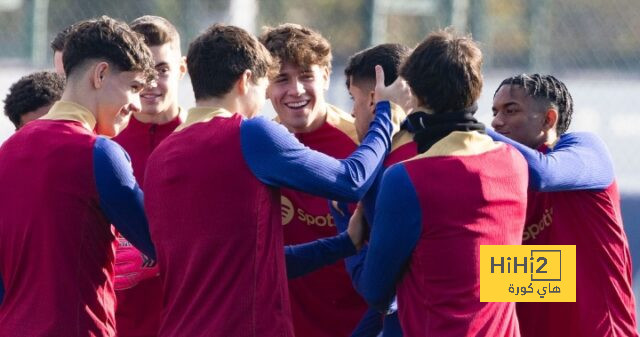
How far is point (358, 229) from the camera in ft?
14.8

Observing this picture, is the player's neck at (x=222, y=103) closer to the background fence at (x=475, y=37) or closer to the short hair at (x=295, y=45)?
the short hair at (x=295, y=45)

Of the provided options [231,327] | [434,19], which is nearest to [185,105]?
[434,19]

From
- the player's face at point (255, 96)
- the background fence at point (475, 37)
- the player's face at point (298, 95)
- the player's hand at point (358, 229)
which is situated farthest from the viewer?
the background fence at point (475, 37)

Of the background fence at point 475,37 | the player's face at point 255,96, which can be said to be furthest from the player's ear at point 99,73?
the background fence at point 475,37

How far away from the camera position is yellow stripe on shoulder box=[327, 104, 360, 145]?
18.3 feet

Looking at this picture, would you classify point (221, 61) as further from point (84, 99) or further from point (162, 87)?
point (162, 87)

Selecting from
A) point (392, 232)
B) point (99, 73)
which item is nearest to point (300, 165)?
point (392, 232)

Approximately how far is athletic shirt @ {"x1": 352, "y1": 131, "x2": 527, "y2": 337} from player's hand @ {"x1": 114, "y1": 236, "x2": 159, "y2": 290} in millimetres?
1325

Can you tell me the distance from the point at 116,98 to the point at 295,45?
117cm

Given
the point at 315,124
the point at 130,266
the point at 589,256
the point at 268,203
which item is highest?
the point at 315,124

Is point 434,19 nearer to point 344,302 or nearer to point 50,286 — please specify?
point 344,302

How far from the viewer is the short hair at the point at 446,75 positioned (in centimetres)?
414

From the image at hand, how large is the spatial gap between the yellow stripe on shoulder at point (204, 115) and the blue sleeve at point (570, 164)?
101 centimetres

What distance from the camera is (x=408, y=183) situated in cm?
397
